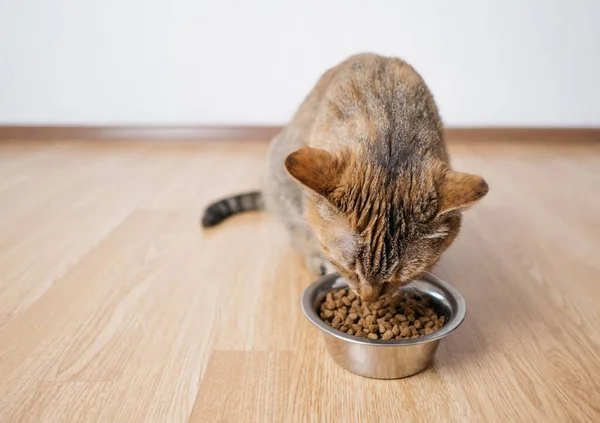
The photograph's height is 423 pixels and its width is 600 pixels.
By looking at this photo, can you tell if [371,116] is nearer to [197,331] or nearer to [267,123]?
[197,331]

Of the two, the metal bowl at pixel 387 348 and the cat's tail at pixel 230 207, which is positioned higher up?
the metal bowl at pixel 387 348

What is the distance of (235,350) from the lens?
1507 millimetres

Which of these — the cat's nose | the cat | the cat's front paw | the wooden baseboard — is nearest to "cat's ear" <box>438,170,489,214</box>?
the cat

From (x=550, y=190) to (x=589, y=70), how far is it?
1.23 m

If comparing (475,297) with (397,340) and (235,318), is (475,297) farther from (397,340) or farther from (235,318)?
(235,318)

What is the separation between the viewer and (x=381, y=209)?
127 centimetres

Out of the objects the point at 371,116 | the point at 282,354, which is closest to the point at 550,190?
the point at 371,116

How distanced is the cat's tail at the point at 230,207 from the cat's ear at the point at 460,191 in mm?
1284

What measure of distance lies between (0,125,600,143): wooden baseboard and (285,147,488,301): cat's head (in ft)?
8.18

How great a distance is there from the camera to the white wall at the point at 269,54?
11.3 feet

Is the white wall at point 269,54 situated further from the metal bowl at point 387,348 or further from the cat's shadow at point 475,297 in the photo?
the metal bowl at point 387,348

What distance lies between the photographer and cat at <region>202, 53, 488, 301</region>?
Result: 1.26 meters

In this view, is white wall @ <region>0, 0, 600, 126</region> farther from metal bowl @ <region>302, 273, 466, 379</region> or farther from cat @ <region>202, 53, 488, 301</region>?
metal bowl @ <region>302, 273, 466, 379</region>

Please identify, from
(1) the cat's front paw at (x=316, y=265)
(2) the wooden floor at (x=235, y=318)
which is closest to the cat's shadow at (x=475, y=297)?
(2) the wooden floor at (x=235, y=318)
